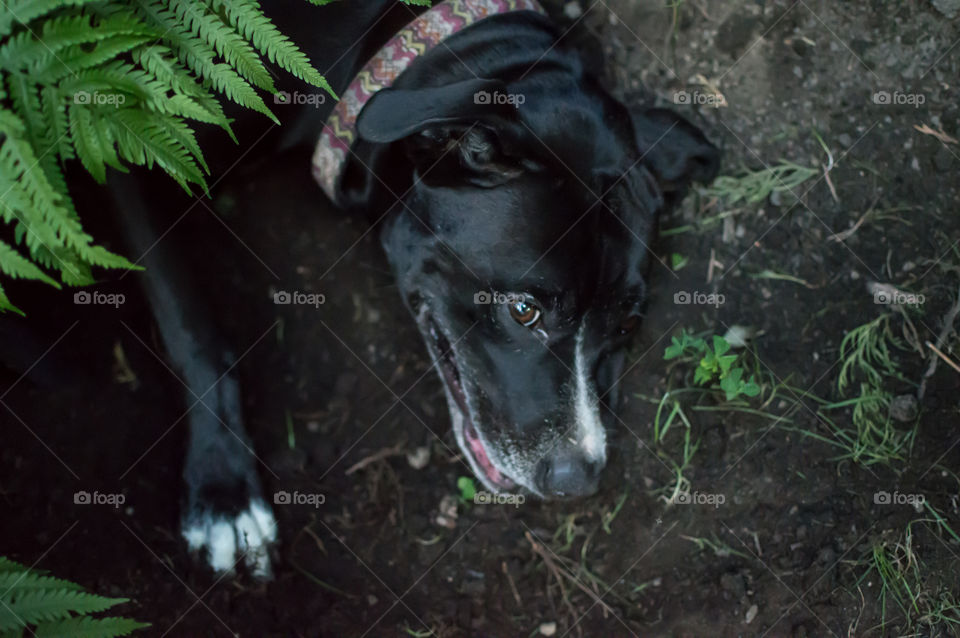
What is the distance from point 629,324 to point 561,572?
104 centimetres

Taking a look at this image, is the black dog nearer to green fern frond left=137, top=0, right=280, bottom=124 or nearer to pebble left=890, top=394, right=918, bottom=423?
green fern frond left=137, top=0, right=280, bottom=124

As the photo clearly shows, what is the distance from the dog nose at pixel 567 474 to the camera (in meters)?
2.92

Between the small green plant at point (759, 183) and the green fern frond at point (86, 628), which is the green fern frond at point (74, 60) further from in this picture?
the small green plant at point (759, 183)

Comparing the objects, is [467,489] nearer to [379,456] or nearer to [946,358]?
[379,456]

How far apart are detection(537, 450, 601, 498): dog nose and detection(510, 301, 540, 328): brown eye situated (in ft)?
1.60

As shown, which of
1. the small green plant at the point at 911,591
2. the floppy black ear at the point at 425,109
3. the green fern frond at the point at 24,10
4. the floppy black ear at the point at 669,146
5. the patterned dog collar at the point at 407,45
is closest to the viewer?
the green fern frond at the point at 24,10

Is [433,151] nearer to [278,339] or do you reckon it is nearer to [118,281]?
[278,339]

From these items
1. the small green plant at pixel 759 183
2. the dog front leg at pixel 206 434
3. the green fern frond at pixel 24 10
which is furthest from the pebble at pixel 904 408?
the green fern frond at pixel 24 10

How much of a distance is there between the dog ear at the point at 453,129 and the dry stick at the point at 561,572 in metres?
1.47

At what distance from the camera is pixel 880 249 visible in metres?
3.46

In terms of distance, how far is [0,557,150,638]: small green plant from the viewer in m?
2.23

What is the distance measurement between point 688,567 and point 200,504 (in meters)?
1.89

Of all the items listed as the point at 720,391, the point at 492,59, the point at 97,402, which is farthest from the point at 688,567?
the point at 97,402

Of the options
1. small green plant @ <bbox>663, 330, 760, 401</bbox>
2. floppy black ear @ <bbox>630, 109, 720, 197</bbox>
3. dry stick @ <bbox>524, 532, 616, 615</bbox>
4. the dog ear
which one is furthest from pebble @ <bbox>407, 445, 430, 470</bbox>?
floppy black ear @ <bbox>630, 109, 720, 197</bbox>
